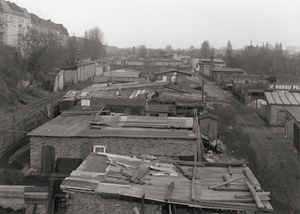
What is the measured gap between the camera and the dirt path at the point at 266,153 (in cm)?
1463

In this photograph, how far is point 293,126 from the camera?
22875 mm

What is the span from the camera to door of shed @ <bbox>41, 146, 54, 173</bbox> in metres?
15.5

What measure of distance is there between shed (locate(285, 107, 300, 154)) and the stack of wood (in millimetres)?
15642

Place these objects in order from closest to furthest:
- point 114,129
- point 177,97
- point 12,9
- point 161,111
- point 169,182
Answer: point 169,182
point 114,129
point 161,111
point 177,97
point 12,9

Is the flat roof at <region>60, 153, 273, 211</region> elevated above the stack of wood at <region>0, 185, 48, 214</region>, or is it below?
above

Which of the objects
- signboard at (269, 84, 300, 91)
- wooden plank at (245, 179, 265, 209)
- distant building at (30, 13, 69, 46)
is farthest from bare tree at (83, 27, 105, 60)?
wooden plank at (245, 179, 265, 209)

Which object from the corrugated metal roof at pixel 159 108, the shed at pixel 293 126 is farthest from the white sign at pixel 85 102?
the shed at pixel 293 126

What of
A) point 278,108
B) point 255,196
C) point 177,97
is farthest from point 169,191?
point 278,108

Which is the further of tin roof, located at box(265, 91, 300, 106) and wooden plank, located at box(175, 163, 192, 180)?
tin roof, located at box(265, 91, 300, 106)

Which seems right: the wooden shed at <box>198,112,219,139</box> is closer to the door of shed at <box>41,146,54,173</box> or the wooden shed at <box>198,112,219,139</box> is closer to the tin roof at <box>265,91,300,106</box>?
the tin roof at <box>265,91,300,106</box>

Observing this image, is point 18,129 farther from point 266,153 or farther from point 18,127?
point 266,153

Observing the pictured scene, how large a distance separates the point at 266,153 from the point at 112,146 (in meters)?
10.2

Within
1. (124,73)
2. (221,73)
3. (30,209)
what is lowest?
(30,209)

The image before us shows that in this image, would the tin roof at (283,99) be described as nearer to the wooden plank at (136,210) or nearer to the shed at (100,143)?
the shed at (100,143)
